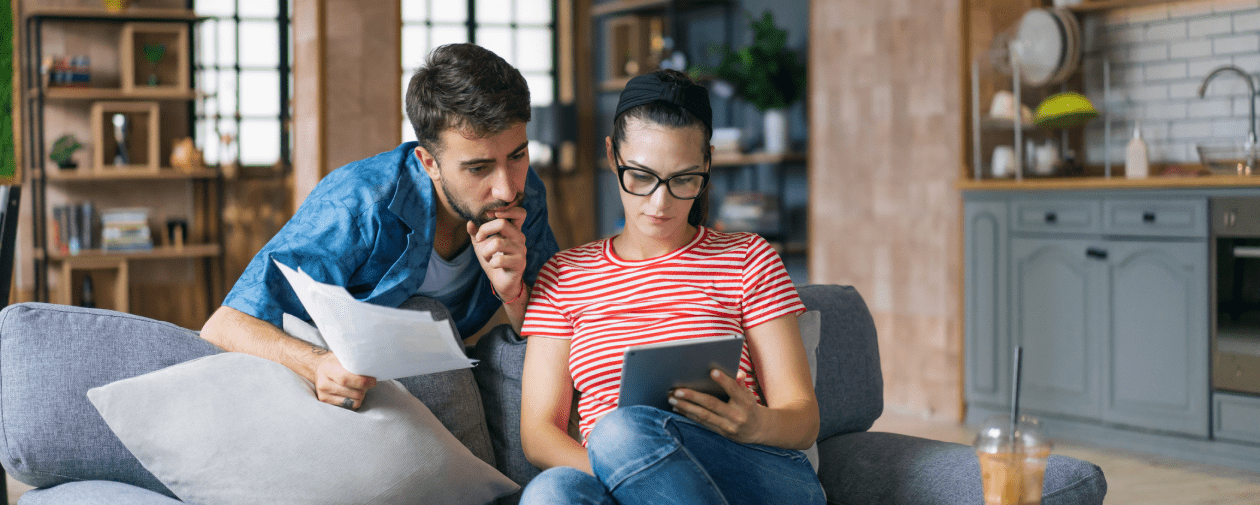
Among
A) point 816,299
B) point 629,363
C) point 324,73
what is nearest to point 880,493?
point 816,299

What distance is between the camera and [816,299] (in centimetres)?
199

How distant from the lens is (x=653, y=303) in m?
1.69

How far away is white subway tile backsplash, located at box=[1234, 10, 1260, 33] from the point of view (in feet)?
12.6

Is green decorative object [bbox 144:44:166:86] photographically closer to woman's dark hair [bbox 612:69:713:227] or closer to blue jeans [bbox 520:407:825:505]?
woman's dark hair [bbox 612:69:713:227]

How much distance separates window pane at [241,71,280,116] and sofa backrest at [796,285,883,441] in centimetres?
549

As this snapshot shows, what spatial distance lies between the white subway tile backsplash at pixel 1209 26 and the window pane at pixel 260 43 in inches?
207

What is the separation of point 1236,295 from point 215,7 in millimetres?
5880

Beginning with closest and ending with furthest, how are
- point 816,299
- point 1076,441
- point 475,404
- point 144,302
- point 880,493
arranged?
1. point 880,493
2. point 475,404
3. point 816,299
4. point 1076,441
5. point 144,302

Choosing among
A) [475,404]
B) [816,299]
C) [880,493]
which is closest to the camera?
[880,493]

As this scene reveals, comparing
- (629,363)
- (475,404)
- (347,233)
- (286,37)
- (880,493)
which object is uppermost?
(286,37)

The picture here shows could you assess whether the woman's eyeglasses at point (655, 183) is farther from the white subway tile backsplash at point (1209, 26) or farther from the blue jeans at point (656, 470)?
the white subway tile backsplash at point (1209, 26)

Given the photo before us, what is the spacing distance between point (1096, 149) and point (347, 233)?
362 cm

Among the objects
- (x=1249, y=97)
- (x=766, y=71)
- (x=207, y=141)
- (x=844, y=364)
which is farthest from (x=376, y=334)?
(x=207, y=141)

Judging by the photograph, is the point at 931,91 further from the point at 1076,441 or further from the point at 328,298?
the point at 328,298
